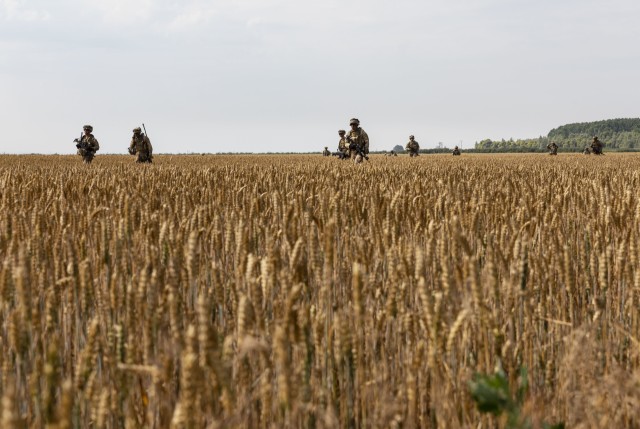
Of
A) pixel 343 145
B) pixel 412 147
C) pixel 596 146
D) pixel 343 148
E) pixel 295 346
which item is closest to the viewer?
pixel 295 346

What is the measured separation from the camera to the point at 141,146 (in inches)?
715

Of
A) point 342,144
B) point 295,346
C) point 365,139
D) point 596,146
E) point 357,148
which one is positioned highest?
point 365,139

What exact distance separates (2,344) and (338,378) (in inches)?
38.9

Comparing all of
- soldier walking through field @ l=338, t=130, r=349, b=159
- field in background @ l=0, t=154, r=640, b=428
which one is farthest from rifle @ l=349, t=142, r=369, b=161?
field in background @ l=0, t=154, r=640, b=428

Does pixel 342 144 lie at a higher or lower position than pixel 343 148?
higher

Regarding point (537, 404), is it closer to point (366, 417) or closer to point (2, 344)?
point (366, 417)

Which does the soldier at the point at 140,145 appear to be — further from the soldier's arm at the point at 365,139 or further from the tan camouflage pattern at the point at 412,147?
the tan camouflage pattern at the point at 412,147

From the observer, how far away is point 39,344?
1512 millimetres

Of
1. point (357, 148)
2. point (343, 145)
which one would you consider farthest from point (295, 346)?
point (343, 145)

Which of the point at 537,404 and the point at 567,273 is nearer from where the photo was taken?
the point at 537,404

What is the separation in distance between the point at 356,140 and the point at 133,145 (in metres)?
6.22

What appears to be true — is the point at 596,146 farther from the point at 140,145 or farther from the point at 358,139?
the point at 140,145

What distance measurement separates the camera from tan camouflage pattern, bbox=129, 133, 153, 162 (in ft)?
59.8

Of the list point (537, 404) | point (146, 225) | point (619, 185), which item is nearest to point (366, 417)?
point (537, 404)
